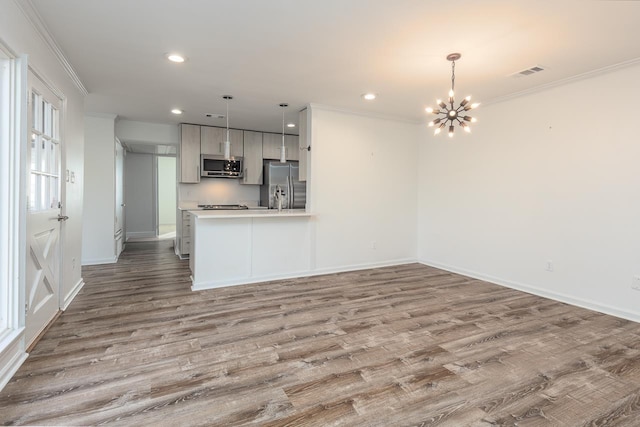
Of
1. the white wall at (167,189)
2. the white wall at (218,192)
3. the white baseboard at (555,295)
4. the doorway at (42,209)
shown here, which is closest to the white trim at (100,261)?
the white wall at (218,192)

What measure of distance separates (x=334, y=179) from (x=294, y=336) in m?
2.74

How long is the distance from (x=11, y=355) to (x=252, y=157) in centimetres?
501

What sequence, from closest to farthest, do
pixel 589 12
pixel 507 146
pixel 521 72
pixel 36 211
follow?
pixel 589 12, pixel 36 211, pixel 521 72, pixel 507 146

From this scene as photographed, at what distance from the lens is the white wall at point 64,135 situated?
2088 mm

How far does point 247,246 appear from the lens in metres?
4.48

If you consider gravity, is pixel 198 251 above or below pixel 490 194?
below

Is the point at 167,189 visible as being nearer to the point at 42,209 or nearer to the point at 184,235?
the point at 184,235

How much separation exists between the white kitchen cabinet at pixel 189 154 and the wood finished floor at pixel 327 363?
2.75 meters

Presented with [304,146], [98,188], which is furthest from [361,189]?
[98,188]

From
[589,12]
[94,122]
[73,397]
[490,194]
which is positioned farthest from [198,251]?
[589,12]

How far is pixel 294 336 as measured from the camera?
2.78 metres

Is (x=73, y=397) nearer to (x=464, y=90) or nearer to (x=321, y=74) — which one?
(x=321, y=74)

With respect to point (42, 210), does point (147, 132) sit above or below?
above

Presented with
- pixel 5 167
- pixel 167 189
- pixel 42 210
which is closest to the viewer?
pixel 5 167
